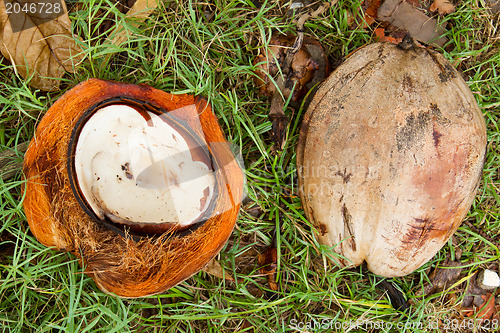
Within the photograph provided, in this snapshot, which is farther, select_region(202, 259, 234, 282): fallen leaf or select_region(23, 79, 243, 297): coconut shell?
select_region(202, 259, 234, 282): fallen leaf

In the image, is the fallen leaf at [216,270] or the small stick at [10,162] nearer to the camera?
the small stick at [10,162]

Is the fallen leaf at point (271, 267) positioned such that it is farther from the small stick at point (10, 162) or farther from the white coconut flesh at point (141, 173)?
the small stick at point (10, 162)

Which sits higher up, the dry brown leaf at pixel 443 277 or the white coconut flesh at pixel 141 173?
the white coconut flesh at pixel 141 173

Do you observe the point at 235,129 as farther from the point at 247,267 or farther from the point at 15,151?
the point at 15,151

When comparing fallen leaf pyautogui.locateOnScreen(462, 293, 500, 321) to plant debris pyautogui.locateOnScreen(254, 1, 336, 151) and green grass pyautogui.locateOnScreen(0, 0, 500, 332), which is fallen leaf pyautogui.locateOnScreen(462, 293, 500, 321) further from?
plant debris pyautogui.locateOnScreen(254, 1, 336, 151)

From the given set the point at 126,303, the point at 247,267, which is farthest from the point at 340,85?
the point at 126,303

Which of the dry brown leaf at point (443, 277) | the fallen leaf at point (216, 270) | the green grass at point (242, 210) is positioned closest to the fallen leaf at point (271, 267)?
the green grass at point (242, 210)

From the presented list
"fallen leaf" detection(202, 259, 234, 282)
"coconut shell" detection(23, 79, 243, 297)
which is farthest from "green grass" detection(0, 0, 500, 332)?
"coconut shell" detection(23, 79, 243, 297)
